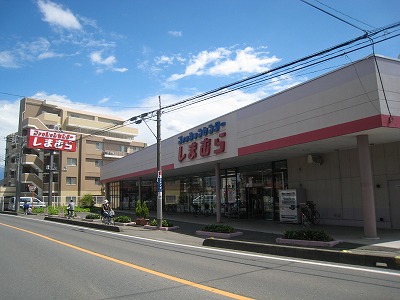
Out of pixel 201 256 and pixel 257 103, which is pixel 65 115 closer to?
pixel 257 103

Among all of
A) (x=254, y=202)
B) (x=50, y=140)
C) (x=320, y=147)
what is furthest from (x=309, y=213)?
(x=50, y=140)

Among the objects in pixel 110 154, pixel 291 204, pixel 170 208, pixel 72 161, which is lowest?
pixel 170 208

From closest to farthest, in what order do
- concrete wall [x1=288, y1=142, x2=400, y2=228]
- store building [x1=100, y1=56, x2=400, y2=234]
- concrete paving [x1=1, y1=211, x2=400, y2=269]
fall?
concrete paving [x1=1, y1=211, x2=400, y2=269], store building [x1=100, y1=56, x2=400, y2=234], concrete wall [x1=288, y1=142, x2=400, y2=228]

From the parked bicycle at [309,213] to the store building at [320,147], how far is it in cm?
47

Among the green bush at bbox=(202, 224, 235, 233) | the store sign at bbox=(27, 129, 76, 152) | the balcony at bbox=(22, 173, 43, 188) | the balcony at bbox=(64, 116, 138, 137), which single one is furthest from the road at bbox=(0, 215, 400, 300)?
the balcony at bbox=(64, 116, 138, 137)

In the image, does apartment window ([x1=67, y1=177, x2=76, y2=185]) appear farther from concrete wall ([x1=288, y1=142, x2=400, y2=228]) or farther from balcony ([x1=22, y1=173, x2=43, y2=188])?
concrete wall ([x1=288, y1=142, x2=400, y2=228])

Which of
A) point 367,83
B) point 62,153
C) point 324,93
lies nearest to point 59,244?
point 324,93

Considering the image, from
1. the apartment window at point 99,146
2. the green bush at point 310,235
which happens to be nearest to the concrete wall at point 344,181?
the green bush at point 310,235

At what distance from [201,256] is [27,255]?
541cm

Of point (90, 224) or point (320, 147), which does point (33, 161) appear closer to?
point (90, 224)

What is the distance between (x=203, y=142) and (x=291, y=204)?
644 cm

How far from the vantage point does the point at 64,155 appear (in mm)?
62969

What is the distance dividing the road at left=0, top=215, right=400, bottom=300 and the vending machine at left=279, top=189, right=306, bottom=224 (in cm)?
877

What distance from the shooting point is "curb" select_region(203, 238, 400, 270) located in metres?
9.04
